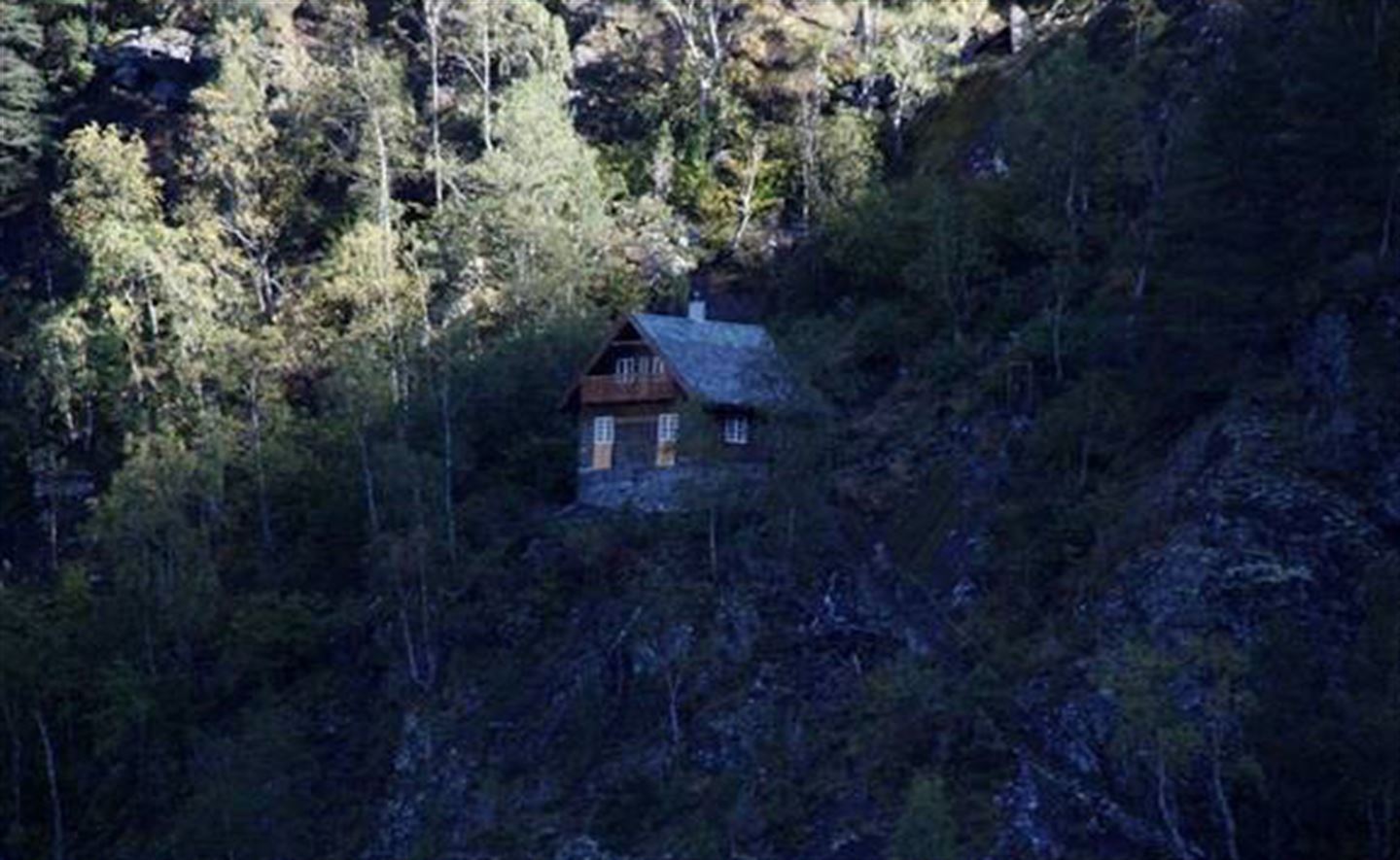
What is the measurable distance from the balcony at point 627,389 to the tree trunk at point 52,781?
15.5 meters

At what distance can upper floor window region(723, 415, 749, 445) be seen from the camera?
46750 millimetres

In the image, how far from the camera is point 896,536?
140ft

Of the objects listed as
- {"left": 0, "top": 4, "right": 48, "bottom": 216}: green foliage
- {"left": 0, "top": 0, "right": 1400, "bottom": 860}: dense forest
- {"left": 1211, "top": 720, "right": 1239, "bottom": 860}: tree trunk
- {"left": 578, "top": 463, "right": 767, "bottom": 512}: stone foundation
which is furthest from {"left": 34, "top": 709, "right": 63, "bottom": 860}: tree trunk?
{"left": 0, "top": 4, "right": 48, "bottom": 216}: green foliage

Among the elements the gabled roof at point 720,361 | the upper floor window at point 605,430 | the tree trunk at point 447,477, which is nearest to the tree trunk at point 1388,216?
the gabled roof at point 720,361

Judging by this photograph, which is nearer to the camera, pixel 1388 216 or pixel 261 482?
pixel 1388 216

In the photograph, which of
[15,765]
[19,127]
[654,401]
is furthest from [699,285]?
[19,127]

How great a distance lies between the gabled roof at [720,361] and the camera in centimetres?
4447

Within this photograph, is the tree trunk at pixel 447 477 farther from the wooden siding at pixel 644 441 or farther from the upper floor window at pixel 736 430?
the upper floor window at pixel 736 430

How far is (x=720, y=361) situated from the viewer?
4909 centimetres

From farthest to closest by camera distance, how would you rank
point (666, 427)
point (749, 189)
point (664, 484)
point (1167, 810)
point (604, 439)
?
point (749, 189)
point (604, 439)
point (666, 427)
point (664, 484)
point (1167, 810)

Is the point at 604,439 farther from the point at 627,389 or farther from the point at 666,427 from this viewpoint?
the point at 666,427

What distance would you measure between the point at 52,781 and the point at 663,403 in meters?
17.3

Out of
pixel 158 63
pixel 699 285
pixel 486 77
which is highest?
pixel 158 63

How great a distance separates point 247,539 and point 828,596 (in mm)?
18943
